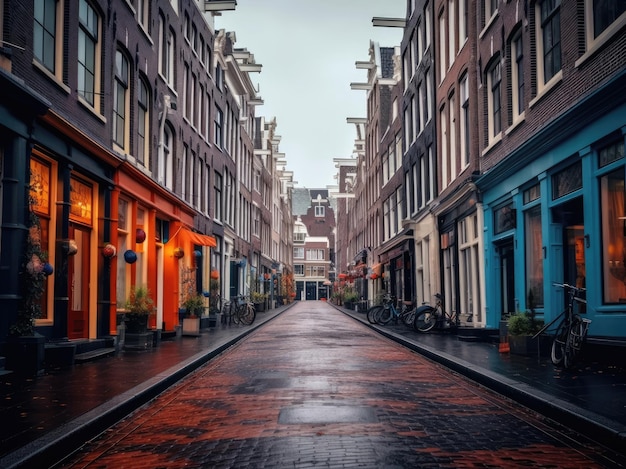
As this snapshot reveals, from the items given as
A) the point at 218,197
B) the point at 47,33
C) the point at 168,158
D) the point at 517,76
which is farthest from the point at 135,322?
the point at 218,197

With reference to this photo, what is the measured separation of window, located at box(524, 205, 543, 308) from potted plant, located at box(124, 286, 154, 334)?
800 centimetres

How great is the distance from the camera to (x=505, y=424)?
620 centimetres

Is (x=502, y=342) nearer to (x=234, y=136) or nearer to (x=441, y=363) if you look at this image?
(x=441, y=363)

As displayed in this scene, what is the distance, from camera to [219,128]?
29.7 metres

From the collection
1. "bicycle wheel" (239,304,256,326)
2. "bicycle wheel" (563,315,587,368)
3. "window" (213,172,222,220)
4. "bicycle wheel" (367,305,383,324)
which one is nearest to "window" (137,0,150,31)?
"bicycle wheel" (239,304,256,326)

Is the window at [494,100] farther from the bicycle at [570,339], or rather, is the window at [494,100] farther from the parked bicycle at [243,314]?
the parked bicycle at [243,314]

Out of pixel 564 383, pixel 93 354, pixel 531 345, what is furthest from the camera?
pixel 93 354

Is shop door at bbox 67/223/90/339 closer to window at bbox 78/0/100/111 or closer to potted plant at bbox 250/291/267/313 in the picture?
window at bbox 78/0/100/111

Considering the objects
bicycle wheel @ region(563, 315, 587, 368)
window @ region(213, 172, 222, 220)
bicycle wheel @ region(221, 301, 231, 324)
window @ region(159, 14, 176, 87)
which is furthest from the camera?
window @ region(213, 172, 222, 220)

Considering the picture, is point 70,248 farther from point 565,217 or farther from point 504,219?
point 504,219

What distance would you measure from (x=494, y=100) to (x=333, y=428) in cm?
1282

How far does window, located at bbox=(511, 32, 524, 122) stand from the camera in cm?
1459

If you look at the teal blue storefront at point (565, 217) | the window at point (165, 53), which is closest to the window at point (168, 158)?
the window at point (165, 53)

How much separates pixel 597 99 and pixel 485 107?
23.9 ft
